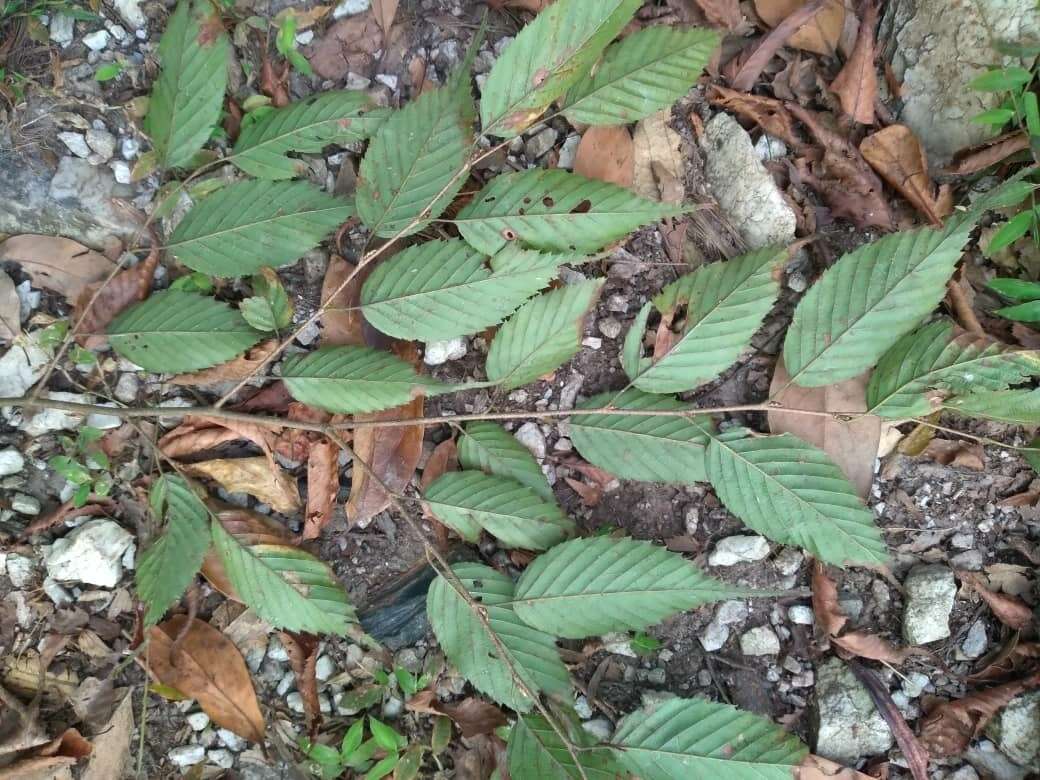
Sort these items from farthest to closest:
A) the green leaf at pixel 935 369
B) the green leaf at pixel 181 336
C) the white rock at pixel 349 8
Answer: the white rock at pixel 349 8
the green leaf at pixel 181 336
the green leaf at pixel 935 369

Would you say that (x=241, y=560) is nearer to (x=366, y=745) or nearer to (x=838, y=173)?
(x=366, y=745)

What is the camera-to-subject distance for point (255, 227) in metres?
1.34

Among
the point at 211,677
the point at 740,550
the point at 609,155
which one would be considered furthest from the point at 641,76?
the point at 211,677

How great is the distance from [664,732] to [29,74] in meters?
1.69

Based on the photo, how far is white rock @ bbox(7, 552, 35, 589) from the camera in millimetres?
1386

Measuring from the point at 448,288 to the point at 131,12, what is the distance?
835 millimetres

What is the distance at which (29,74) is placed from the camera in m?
1.41

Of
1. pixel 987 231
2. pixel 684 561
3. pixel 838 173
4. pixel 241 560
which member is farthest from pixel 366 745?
pixel 987 231

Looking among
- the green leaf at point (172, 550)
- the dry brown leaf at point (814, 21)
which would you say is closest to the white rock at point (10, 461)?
the green leaf at point (172, 550)

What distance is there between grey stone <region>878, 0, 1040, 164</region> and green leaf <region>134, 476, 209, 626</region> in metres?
1.54

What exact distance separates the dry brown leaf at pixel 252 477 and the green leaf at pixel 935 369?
1.08 meters

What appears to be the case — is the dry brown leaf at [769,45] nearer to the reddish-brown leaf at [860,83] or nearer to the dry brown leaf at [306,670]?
the reddish-brown leaf at [860,83]

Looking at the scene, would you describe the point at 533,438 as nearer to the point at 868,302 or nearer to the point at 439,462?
the point at 439,462

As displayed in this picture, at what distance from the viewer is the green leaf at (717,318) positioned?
1.27m
